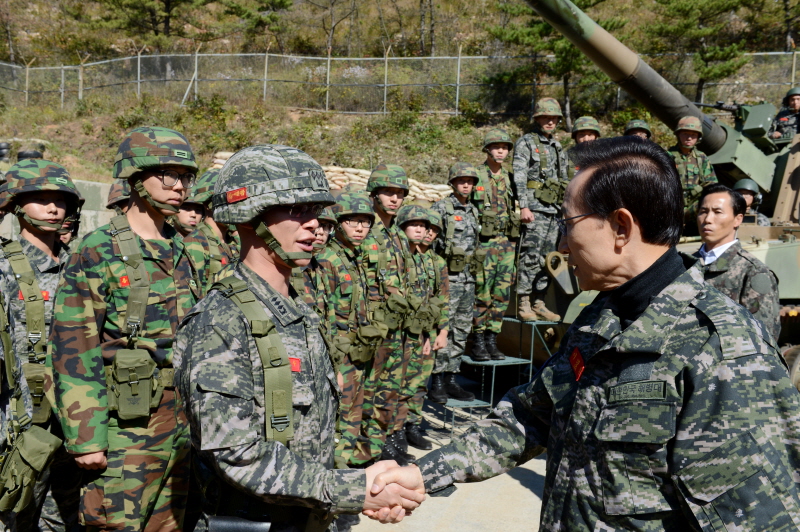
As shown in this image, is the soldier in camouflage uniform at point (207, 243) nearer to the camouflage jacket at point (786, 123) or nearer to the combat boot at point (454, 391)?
the combat boot at point (454, 391)

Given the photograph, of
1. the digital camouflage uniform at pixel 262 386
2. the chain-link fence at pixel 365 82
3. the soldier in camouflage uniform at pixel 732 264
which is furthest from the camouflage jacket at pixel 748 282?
the chain-link fence at pixel 365 82

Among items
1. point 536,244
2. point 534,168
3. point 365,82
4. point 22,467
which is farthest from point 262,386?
point 365,82

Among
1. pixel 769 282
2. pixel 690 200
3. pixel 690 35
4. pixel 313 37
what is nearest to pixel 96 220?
pixel 690 200

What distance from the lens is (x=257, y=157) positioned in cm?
254

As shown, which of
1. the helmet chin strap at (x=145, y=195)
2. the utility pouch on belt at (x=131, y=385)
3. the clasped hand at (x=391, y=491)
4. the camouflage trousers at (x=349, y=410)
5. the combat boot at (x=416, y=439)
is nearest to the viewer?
the clasped hand at (x=391, y=491)

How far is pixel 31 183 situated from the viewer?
4.79 m

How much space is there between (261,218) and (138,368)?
1485mm

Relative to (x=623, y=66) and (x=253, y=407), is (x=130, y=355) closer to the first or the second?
(x=253, y=407)

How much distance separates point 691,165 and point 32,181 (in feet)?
25.5

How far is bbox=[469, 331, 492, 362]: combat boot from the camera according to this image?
8.26 meters

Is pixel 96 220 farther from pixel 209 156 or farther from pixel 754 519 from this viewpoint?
pixel 754 519

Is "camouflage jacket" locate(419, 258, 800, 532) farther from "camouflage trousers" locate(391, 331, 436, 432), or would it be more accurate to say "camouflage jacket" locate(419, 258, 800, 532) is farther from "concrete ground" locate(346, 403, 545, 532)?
"camouflage trousers" locate(391, 331, 436, 432)

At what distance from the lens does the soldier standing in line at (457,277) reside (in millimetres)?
8094

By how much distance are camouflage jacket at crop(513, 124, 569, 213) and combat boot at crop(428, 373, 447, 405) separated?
2453 mm
